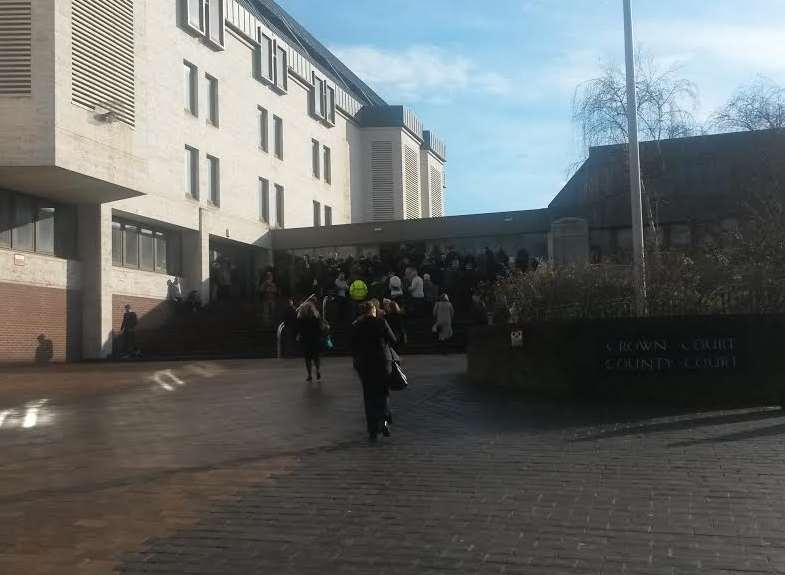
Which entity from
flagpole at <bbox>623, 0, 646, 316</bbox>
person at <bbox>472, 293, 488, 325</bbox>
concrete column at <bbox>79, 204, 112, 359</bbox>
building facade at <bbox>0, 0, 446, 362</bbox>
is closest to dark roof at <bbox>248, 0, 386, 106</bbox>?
building facade at <bbox>0, 0, 446, 362</bbox>

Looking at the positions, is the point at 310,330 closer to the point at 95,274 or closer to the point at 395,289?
the point at 395,289

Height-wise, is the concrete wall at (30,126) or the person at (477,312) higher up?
the concrete wall at (30,126)

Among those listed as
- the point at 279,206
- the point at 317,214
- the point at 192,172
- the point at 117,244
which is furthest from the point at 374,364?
the point at 317,214

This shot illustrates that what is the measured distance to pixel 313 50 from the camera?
187 feet

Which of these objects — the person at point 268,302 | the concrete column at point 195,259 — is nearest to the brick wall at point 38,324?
the person at point 268,302

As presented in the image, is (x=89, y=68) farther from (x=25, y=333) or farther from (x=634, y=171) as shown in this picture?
(x=634, y=171)

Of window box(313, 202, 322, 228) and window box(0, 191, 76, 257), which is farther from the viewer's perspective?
window box(313, 202, 322, 228)

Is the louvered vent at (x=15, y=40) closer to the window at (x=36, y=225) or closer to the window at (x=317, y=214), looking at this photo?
the window at (x=36, y=225)

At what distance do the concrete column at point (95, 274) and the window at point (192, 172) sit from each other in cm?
663

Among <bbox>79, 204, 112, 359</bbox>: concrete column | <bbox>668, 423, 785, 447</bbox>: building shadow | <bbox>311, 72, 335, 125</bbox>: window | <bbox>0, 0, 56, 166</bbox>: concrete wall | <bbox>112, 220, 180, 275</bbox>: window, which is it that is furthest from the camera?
<bbox>311, 72, 335, 125</bbox>: window

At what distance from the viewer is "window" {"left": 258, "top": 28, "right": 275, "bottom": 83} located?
44600 mm

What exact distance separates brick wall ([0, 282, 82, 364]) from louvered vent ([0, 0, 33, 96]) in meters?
6.00

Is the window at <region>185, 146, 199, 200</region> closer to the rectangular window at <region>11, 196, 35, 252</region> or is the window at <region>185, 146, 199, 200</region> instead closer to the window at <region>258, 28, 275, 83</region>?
the window at <region>258, 28, 275, 83</region>

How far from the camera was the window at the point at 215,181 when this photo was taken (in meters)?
40.5
